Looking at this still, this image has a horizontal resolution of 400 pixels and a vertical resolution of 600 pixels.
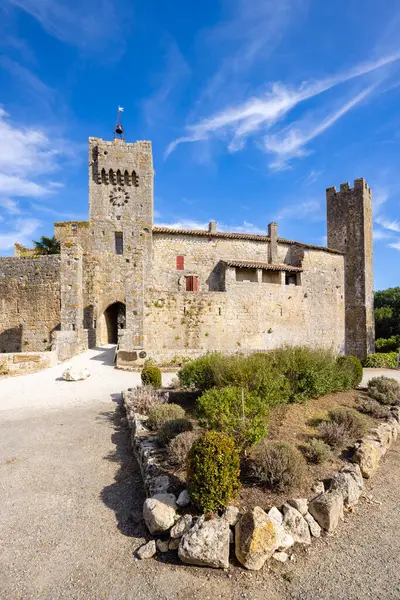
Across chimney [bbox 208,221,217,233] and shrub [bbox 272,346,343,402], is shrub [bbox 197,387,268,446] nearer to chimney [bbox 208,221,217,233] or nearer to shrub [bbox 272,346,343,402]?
shrub [bbox 272,346,343,402]

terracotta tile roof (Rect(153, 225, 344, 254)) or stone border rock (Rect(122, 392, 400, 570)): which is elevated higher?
terracotta tile roof (Rect(153, 225, 344, 254))

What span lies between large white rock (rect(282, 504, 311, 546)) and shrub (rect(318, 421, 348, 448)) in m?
2.71

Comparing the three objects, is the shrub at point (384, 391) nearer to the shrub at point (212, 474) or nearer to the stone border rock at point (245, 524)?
the stone border rock at point (245, 524)

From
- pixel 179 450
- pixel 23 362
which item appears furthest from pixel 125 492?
pixel 23 362

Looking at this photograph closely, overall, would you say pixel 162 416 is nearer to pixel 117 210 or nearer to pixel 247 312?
pixel 247 312

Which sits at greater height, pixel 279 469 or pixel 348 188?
pixel 348 188

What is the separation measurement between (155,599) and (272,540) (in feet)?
4.60

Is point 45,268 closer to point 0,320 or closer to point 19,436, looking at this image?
point 0,320

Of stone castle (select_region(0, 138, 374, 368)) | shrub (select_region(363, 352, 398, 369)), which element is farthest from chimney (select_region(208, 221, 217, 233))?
shrub (select_region(363, 352, 398, 369))

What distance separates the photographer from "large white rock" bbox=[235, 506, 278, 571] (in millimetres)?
3381

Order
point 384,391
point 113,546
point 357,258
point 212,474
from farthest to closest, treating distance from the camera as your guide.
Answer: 1. point 357,258
2. point 384,391
3. point 212,474
4. point 113,546

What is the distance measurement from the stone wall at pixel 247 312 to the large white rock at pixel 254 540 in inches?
489

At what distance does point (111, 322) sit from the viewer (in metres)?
24.1

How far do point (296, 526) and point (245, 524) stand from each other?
31.2 inches
